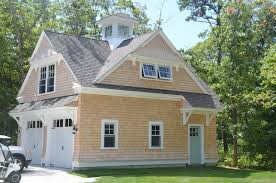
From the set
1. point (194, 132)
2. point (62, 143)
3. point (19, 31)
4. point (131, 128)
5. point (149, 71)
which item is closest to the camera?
point (62, 143)

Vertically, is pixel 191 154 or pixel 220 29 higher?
pixel 220 29

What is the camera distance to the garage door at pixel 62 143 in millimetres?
21562

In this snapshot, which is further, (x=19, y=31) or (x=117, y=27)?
(x=19, y=31)

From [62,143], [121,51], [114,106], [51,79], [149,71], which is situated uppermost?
[121,51]

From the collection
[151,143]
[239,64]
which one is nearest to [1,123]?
[151,143]

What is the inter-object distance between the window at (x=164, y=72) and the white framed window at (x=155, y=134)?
2857 millimetres

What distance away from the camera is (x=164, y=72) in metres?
24.9

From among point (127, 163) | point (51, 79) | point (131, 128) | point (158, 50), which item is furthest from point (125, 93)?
point (51, 79)

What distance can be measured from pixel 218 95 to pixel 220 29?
4.50 metres

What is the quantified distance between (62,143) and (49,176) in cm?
437

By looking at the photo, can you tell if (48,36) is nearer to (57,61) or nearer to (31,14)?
(57,61)

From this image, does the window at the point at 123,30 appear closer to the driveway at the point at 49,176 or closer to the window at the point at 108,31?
the window at the point at 108,31

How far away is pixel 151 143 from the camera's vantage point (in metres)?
23.1

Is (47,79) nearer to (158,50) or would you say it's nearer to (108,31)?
(108,31)
